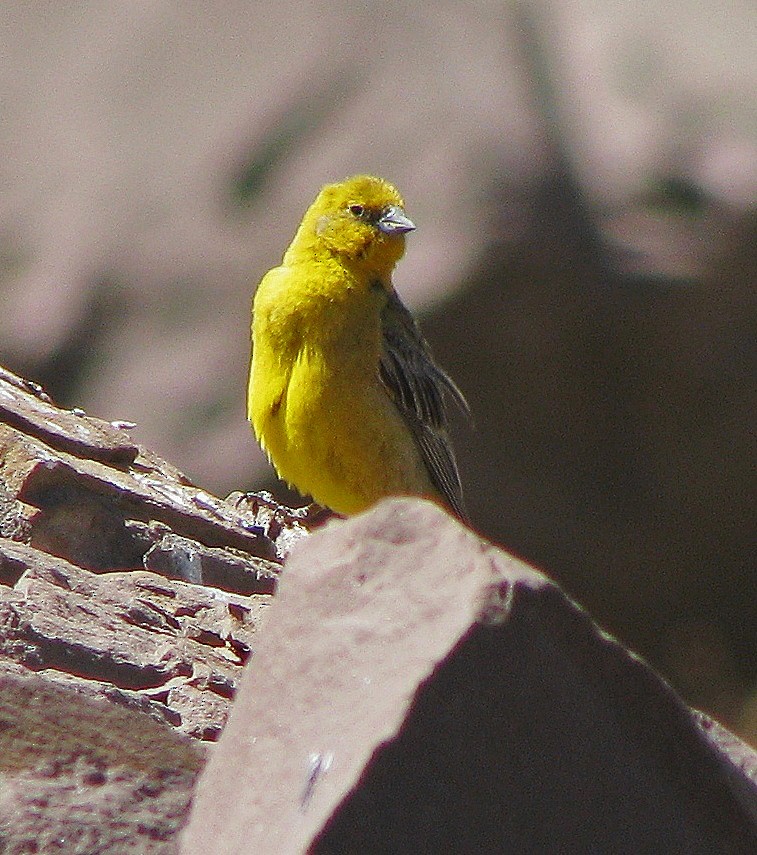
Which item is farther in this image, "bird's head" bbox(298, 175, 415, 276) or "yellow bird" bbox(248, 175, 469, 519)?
"bird's head" bbox(298, 175, 415, 276)

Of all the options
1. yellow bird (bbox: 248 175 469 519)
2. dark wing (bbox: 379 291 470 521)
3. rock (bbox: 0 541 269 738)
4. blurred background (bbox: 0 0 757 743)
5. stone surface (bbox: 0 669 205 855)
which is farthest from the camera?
blurred background (bbox: 0 0 757 743)

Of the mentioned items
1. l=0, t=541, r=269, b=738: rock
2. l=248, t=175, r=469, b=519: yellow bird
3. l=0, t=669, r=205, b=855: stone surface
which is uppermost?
l=248, t=175, r=469, b=519: yellow bird

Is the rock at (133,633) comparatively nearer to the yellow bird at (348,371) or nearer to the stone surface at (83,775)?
the stone surface at (83,775)

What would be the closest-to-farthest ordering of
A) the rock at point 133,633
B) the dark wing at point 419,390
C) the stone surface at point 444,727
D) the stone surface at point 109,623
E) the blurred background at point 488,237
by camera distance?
the stone surface at point 444,727, the stone surface at point 109,623, the rock at point 133,633, the dark wing at point 419,390, the blurred background at point 488,237

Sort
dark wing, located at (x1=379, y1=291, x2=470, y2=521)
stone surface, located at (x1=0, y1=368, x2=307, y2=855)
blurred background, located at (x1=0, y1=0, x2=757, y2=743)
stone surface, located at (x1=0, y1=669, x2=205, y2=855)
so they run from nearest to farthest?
stone surface, located at (x1=0, y1=669, x2=205, y2=855), stone surface, located at (x1=0, y1=368, x2=307, y2=855), dark wing, located at (x1=379, y1=291, x2=470, y2=521), blurred background, located at (x1=0, y1=0, x2=757, y2=743)

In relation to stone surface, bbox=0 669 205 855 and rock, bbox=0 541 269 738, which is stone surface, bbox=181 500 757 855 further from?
rock, bbox=0 541 269 738

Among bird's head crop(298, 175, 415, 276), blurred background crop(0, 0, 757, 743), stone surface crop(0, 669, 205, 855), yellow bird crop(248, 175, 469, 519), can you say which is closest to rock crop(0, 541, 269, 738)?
stone surface crop(0, 669, 205, 855)

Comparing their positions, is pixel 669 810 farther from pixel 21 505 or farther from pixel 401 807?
pixel 21 505

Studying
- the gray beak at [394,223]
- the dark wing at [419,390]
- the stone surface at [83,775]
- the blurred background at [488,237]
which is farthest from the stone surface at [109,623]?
the blurred background at [488,237]
